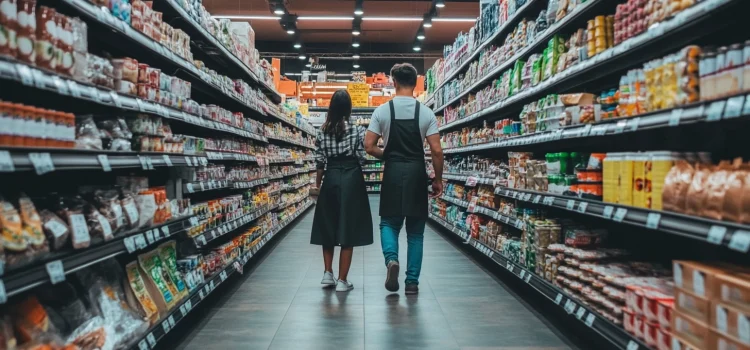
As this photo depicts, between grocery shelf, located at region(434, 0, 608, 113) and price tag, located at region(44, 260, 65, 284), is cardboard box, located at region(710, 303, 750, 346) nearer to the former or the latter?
grocery shelf, located at region(434, 0, 608, 113)

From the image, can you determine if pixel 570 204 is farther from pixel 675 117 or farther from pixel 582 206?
pixel 675 117

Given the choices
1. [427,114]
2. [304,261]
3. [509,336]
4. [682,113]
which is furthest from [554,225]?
[304,261]

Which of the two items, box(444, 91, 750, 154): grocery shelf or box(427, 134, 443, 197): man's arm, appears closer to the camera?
box(444, 91, 750, 154): grocery shelf

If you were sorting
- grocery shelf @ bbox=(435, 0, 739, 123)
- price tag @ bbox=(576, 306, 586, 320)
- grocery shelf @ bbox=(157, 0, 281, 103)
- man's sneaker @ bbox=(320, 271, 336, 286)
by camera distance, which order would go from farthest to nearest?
man's sneaker @ bbox=(320, 271, 336, 286), grocery shelf @ bbox=(157, 0, 281, 103), price tag @ bbox=(576, 306, 586, 320), grocery shelf @ bbox=(435, 0, 739, 123)

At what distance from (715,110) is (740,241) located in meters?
0.44

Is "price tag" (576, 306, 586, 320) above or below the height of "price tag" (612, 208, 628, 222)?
below

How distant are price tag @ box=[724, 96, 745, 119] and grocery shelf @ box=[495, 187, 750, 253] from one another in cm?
33

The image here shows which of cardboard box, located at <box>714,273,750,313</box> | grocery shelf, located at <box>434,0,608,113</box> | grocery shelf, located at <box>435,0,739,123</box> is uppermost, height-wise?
grocery shelf, located at <box>434,0,608,113</box>

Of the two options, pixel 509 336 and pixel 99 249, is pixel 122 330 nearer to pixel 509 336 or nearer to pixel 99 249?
pixel 99 249

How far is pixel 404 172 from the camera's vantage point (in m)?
4.19

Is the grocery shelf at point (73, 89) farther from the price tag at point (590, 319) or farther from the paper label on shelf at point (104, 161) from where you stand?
the price tag at point (590, 319)

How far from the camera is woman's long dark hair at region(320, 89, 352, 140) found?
444cm

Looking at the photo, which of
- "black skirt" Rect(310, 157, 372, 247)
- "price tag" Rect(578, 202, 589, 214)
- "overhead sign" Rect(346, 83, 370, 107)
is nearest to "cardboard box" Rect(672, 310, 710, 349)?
"price tag" Rect(578, 202, 589, 214)

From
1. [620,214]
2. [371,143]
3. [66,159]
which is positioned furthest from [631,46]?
[66,159]
